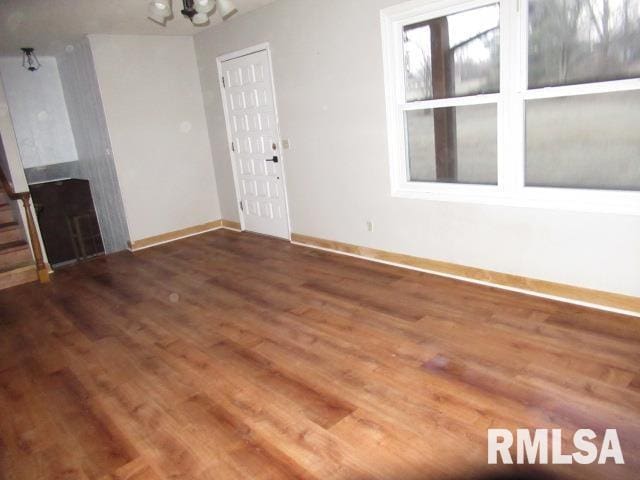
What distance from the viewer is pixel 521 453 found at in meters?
1.97

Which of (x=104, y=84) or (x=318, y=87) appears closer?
(x=318, y=87)

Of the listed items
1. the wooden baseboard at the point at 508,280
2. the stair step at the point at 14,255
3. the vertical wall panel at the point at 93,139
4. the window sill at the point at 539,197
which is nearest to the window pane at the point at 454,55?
the window sill at the point at 539,197

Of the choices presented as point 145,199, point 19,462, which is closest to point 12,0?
point 145,199

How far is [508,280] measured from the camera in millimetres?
3588

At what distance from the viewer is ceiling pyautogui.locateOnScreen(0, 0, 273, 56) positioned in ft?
13.1

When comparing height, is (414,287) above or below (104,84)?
below

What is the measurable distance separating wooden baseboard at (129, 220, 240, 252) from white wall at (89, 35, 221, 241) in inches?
2.5

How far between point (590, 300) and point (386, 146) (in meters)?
2.03

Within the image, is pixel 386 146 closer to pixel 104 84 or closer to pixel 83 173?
pixel 104 84

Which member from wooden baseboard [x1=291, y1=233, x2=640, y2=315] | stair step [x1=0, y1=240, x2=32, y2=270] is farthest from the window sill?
stair step [x1=0, y1=240, x2=32, y2=270]

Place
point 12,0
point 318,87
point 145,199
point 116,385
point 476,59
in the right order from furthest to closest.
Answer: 1. point 145,199
2. point 318,87
3. point 12,0
4. point 476,59
5. point 116,385

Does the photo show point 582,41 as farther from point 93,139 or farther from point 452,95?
point 93,139

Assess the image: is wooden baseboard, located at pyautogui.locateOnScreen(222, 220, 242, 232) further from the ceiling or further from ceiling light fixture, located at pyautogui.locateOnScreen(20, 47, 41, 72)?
ceiling light fixture, located at pyautogui.locateOnScreen(20, 47, 41, 72)

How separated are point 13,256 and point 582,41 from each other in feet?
18.5
